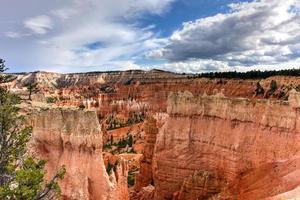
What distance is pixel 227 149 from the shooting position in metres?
37.1

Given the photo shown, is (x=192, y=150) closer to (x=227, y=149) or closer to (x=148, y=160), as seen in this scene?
(x=227, y=149)

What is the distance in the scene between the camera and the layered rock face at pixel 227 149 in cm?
3228

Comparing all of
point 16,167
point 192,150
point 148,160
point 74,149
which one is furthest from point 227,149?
point 16,167

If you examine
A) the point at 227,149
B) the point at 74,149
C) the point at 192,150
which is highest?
the point at 74,149

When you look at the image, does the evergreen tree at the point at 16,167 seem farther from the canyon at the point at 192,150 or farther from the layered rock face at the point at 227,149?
the layered rock face at the point at 227,149

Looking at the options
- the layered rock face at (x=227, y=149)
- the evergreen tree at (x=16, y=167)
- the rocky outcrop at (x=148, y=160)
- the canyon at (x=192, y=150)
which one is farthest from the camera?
the rocky outcrop at (x=148, y=160)

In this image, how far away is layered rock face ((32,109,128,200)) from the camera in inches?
1004

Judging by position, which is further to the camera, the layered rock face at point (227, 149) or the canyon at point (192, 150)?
the layered rock face at point (227, 149)

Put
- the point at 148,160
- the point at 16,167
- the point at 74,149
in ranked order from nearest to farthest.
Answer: the point at 16,167, the point at 74,149, the point at 148,160

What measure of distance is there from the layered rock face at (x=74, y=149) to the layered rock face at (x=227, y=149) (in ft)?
38.1

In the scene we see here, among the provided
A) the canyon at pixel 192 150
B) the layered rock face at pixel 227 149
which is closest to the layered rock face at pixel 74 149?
the canyon at pixel 192 150

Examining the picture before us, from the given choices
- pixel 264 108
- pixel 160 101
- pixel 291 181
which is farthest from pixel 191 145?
pixel 160 101

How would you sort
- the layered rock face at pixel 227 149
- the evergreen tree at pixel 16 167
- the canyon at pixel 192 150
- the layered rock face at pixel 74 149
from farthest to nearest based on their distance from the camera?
the layered rock face at pixel 227 149 < the canyon at pixel 192 150 < the layered rock face at pixel 74 149 < the evergreen tree at pixel 16 167

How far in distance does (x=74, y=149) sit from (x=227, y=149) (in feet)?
51.9
